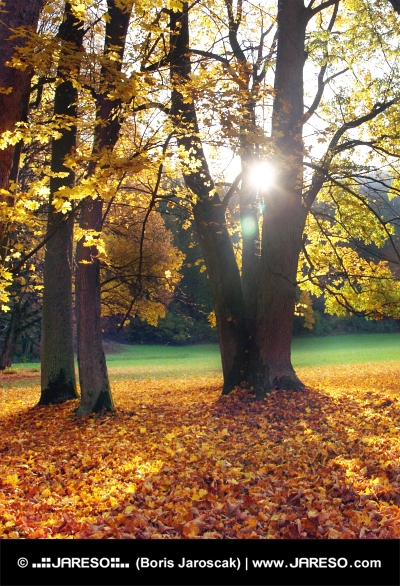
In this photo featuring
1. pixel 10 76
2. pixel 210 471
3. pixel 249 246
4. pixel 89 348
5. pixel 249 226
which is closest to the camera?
pixel 10 76

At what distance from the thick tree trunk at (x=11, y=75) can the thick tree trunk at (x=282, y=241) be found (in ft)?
18.4

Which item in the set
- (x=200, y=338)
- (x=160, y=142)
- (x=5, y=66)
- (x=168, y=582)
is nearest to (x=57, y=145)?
(x=160, y=142)

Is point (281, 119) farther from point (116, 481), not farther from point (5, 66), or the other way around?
point (116, 481)

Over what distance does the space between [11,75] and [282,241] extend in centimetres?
650

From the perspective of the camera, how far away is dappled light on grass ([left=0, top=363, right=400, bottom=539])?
421 cm

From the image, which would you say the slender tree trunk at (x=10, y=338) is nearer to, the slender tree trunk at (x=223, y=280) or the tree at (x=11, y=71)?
the slender tree trunk at (x=223, y=280)

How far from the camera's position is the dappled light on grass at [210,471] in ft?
13.8

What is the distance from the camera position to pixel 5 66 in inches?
180

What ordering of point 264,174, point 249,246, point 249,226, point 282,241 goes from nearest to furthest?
point 264,174 < point 282,241 < point 249,246 < point 249,226

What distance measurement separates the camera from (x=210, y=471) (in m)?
5.73

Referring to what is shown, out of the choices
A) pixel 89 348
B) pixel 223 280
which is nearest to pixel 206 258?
pixel 223 280

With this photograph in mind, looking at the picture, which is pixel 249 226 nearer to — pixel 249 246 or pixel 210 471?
pixel 249 246

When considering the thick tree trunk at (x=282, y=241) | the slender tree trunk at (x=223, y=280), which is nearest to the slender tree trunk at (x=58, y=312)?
the slender tree trunk at (x=223, y=280)

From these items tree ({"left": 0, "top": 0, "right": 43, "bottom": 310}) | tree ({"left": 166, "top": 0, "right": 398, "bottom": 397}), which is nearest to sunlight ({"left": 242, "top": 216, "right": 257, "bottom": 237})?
tree ({"left": 166, "top": 0, "right": 398, "bottom": 397})
